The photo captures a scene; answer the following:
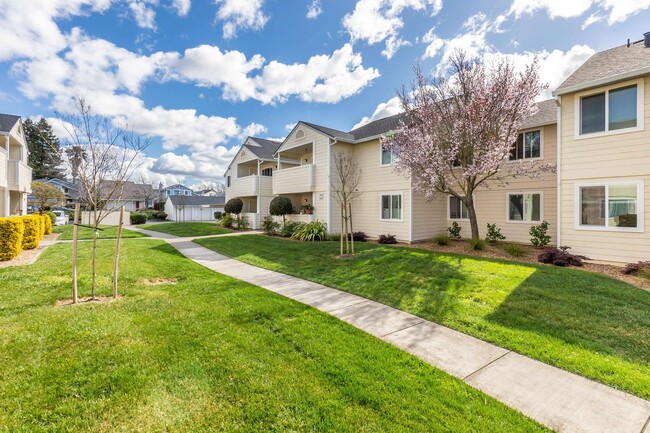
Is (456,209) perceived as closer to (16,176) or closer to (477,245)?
(477,245)

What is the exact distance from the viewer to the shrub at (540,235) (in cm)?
1179

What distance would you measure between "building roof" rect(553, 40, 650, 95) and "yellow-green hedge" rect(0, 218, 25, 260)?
62.1ft

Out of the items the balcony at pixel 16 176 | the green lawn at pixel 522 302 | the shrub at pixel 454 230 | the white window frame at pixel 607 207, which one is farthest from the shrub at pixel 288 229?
the balcony at pixel 16 176

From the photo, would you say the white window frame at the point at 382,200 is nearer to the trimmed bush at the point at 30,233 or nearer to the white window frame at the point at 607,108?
the white window frame at the point at 607,108

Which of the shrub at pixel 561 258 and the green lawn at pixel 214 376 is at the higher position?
the shrub at pixel 561 258

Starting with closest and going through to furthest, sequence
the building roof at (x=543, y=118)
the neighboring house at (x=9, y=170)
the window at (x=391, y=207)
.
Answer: the building roof at (x=543, y=118)
the neighboring house at (x=9, y=170)
the window at (x=391, y=207)

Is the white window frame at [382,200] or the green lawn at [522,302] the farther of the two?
the white window frame at [382,200]

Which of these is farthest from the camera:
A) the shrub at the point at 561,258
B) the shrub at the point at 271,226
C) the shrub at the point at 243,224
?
the shrub at the point at 243,224

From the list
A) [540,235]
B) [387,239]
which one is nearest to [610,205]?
[540,235]

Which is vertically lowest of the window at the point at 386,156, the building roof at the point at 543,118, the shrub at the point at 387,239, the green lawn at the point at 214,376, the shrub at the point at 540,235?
the green lawn at the point at 214,376

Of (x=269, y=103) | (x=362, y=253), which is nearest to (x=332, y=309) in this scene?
(x=362, y=253)

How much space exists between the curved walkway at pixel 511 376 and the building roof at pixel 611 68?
33.3 ft

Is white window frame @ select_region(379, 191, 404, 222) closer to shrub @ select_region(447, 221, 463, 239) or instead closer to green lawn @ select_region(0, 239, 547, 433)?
shrub @ select_region(447, 221, 463, 239)

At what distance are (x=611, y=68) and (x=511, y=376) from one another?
11677 mm
